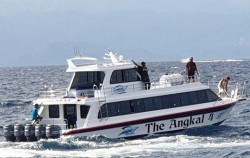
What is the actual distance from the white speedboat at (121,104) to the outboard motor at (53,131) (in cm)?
7

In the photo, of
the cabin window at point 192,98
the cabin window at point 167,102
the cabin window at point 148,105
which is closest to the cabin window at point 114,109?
the cabin window at point 148,105

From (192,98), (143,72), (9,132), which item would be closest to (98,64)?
(143,72)

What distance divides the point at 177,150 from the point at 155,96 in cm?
565

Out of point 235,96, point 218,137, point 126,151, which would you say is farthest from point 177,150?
point 235,96

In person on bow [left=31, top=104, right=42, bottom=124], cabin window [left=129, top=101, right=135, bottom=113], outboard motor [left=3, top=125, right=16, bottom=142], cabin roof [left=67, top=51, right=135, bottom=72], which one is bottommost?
outboard motor [left=3, top=125, right=16, bottom=142]

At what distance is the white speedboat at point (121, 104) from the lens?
37.5m

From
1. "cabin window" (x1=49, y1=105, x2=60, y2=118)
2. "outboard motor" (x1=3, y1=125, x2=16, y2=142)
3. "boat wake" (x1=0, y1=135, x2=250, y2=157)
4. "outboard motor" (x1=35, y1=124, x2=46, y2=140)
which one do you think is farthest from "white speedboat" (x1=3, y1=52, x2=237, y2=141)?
"outboard motor" (x1=3, y1=125, x2=16, y2=142)

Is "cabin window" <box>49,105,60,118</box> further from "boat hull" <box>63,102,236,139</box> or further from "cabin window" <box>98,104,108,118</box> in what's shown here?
"cabin window" <box>98,104,108,118</box>

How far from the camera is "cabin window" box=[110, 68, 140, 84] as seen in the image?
3916cm

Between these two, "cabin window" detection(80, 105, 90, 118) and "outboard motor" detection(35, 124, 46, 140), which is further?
"cabin window" detection(80, 105, 90, 118)

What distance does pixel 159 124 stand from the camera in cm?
3850

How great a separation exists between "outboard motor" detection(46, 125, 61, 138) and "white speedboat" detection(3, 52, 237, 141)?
71 millimetres

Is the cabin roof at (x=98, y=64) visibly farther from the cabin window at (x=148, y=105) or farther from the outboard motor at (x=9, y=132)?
the outboard motor at (x=9, y=132)

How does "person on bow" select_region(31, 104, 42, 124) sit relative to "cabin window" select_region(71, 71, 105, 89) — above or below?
below
